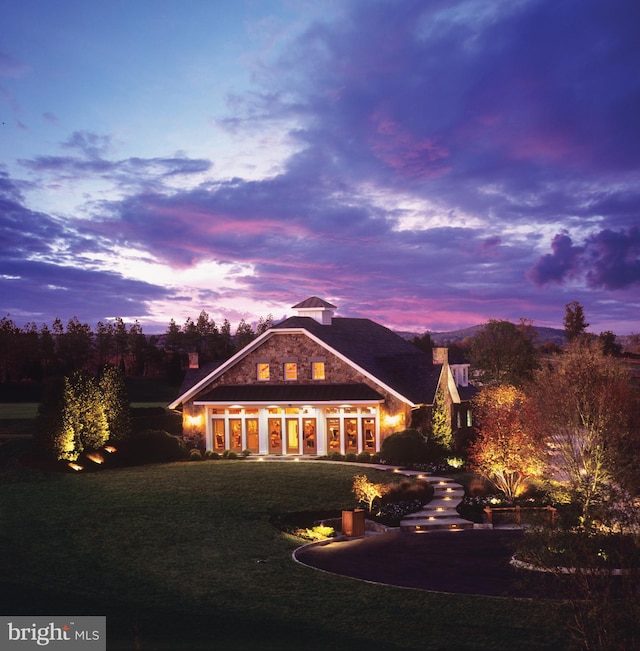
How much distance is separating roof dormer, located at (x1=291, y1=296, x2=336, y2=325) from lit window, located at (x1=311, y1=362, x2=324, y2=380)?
4621mm

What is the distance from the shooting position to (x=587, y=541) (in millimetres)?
13891

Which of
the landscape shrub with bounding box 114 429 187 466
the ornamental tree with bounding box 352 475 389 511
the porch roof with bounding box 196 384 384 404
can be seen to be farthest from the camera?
the porch roof with bounding box 196 384 384 404

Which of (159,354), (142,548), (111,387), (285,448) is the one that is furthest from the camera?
(159,354)

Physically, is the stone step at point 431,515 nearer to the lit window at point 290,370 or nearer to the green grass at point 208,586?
the green grass at point 208,586

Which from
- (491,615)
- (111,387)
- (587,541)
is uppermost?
(111,387)

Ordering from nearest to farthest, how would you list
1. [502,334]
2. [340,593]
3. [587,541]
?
[587,541] < [340,593] < [502,334]

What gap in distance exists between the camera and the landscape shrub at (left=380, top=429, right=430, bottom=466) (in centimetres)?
3872

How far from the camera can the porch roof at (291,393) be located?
41.2 m

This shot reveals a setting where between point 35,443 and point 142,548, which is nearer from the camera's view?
point 142,548

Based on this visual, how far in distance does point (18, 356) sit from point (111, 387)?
72.9 meters

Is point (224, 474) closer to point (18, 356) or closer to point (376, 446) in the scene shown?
point (376, 446)

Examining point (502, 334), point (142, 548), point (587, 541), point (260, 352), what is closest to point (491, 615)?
point (587, 541)

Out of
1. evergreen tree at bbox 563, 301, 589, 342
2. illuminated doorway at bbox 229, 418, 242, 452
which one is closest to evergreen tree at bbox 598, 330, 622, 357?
evergreen tree at bbox 563, 301, 589, 342

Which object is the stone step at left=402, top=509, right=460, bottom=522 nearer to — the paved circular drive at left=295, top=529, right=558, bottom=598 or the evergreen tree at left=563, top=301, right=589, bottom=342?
the paved circular drive at left=295, top=529, right=558, bottom=598
